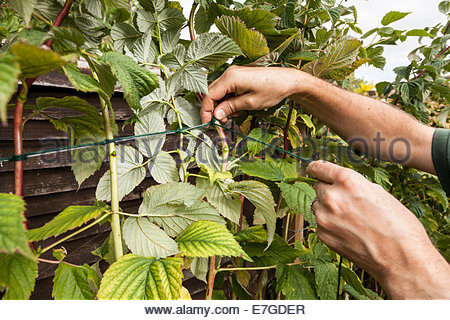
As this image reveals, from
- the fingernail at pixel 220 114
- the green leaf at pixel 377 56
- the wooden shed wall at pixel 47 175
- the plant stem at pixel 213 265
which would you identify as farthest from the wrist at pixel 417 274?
the wooden shed wall at pixel 47 175

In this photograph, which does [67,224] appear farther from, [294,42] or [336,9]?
[336,9]

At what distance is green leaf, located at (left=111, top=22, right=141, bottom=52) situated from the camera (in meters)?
0.66

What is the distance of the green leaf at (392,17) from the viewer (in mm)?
1131

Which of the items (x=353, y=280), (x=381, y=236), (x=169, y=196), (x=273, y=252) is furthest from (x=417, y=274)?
(x=169, y=196)

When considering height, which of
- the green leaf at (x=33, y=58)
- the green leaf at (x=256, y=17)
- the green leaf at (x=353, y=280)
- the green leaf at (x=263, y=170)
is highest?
the green leaf at (x=256, y=17)

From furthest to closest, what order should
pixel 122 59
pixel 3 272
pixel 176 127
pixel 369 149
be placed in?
pixel 369 149, pixel 176 127, pixel 122 59, pixel 3 272

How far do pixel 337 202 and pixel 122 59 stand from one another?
565 mm

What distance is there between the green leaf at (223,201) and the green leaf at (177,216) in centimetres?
7

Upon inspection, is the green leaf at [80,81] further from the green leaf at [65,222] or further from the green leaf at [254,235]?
the green leaf at [254,235]

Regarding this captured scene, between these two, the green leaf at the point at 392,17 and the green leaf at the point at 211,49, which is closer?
the green leaf at the point at 211,49

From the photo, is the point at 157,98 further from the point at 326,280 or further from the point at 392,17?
the point at 392,17

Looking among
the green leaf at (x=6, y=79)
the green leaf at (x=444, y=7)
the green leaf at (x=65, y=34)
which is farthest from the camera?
the green leaf at (x=444, y=7)

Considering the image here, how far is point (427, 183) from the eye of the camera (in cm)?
165
